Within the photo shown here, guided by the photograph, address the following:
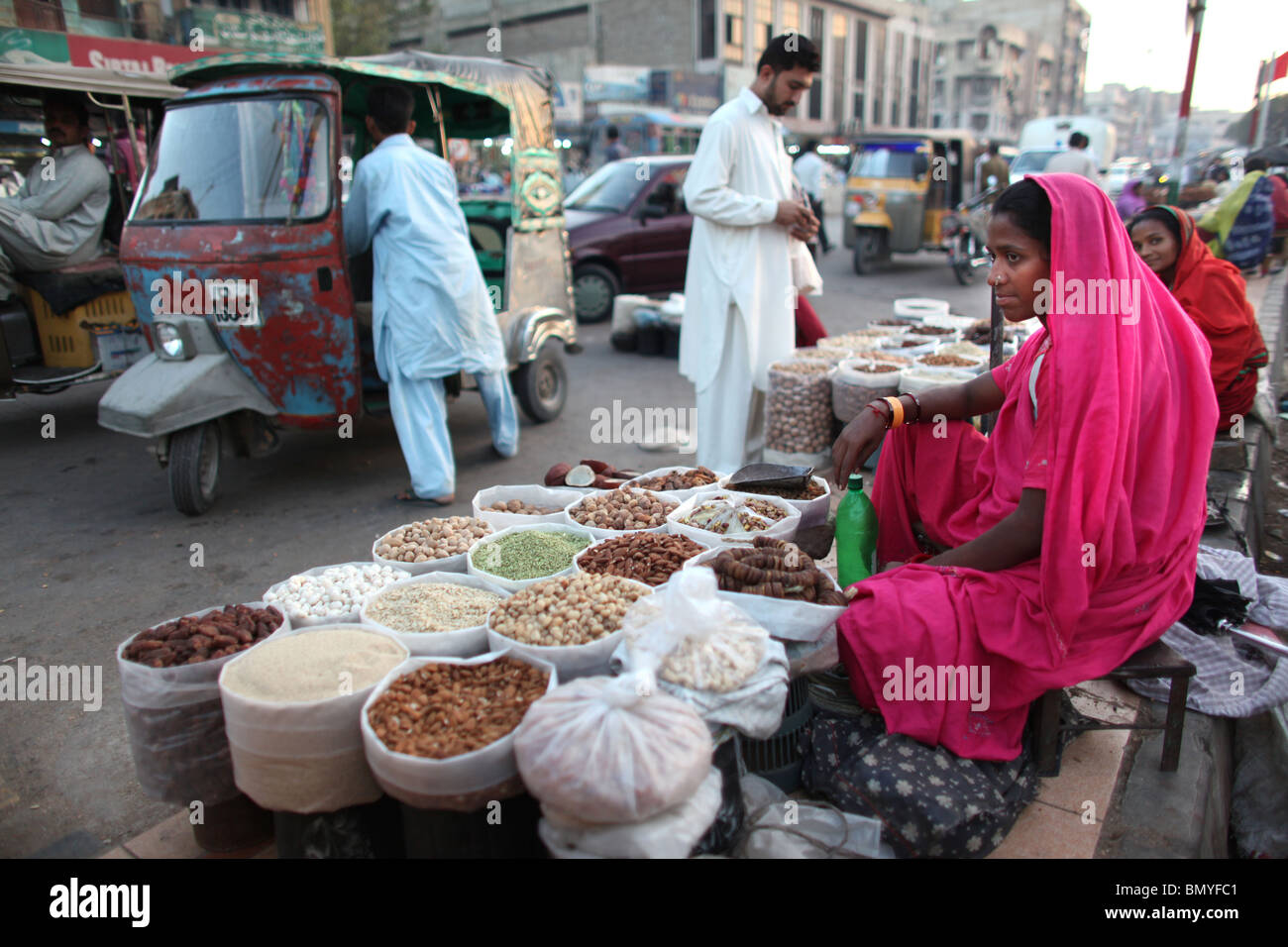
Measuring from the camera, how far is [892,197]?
1343 centimetres

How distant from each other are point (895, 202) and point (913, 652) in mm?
12867

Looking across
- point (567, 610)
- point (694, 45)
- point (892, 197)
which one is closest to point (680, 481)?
point (567, 610)

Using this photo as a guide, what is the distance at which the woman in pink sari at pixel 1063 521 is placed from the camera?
6.05ft

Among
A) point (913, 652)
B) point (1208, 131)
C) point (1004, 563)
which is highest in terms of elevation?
point (1208, 131)

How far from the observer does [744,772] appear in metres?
1.99

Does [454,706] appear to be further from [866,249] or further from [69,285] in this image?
[866,249]

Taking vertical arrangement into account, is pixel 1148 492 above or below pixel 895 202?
below

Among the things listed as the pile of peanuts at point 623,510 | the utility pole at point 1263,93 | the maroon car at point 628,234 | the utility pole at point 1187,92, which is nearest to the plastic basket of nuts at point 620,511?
the pile of peanuts at point 623,510

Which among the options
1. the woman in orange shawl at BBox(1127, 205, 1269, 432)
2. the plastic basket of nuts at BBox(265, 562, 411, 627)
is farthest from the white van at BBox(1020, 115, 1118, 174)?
the plastic basket of nuts at BBox(265, 562, 411, 627)

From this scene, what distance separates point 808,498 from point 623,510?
2.18 feet

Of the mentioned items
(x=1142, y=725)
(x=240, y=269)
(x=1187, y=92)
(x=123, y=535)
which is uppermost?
(x=1187, y=92)

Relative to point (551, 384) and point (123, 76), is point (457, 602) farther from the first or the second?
point (123, 76)

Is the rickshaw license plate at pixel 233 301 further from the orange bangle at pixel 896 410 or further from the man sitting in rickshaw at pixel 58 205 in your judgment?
the orange bangle at pixel 896 410
